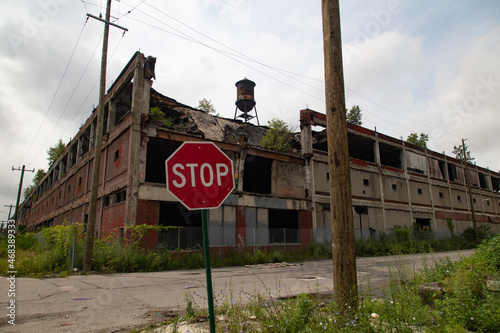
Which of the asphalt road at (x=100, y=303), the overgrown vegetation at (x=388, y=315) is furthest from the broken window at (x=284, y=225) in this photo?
the overgrown vegetation at (x=388, y=315)

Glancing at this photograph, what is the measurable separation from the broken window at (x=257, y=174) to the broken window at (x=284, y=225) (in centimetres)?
219

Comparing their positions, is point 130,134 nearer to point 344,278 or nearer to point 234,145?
point 234,145

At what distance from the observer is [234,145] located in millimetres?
20609

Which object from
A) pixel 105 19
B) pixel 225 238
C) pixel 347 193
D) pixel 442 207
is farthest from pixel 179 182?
pixel 442 207

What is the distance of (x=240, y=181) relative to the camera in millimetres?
20266

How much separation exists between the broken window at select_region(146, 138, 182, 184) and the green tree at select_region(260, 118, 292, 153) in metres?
7.62

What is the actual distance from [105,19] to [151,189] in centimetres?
840

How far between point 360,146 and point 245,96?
42.6 feet

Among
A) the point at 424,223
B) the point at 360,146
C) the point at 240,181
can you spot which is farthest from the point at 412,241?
the point at 240,181

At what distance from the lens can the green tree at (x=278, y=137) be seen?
2417cm

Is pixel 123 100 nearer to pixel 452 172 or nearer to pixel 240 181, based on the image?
pixel 240 181

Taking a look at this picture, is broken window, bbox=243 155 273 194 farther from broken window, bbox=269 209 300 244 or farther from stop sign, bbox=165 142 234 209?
stop sign, bbox=165 142 234 209

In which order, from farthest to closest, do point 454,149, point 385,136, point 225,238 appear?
point 454,149
point 385,136
point 225,238

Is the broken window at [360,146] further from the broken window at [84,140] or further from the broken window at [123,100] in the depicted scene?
the broken window at [84,140]
